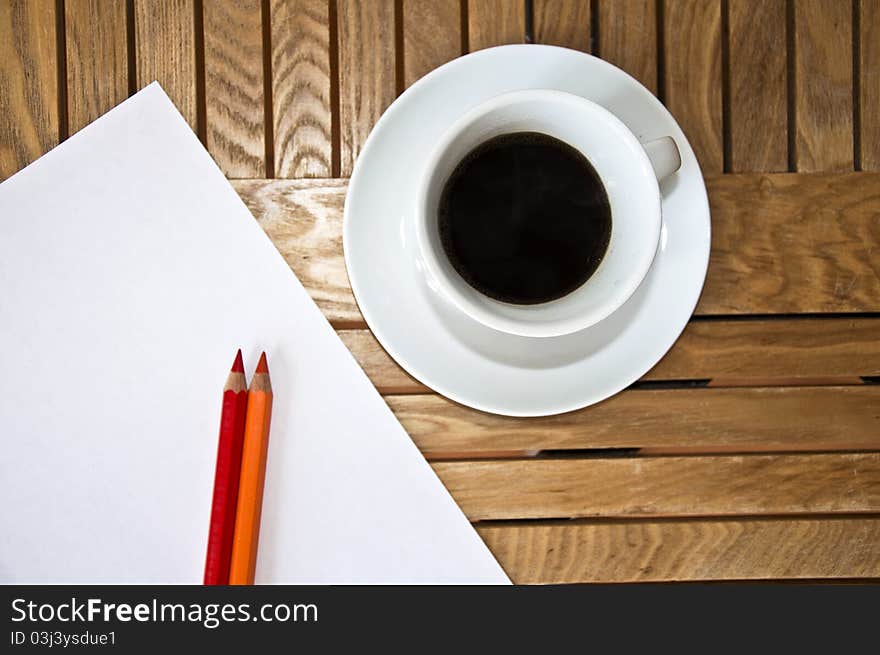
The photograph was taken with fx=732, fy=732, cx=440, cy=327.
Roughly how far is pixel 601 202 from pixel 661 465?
19 centimetres

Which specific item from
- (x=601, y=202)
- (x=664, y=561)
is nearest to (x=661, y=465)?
(x=664, y=561)

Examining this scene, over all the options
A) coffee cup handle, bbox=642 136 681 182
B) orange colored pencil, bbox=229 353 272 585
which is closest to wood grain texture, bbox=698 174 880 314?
coffee cup handle, bbox=642 136 681 182

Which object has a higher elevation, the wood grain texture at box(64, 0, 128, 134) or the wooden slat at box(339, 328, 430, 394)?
the wood grain texture at box(64, 0, 128, 134)

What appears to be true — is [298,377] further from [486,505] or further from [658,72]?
[658,72]

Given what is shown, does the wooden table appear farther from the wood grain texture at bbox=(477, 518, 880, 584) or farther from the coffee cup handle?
the coffee cup handle

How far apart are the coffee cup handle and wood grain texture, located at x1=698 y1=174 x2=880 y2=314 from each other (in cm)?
11

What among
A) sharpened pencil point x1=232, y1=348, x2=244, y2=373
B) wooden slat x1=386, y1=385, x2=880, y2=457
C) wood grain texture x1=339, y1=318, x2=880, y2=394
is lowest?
wooden slat x1=386, y1=385, x2=880, y2=457

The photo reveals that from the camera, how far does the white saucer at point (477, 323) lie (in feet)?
1.52

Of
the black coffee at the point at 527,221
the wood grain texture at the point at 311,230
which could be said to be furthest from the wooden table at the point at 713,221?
the black coffee at the point at 527,221

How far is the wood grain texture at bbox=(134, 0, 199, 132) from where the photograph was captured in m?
0.51

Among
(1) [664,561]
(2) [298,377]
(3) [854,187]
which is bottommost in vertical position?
(1) [664,561]

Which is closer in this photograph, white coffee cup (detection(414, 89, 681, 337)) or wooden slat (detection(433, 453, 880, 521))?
white coffee cup (detection(414, 89, 681, 337))

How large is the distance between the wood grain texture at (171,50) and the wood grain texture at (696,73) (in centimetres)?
33

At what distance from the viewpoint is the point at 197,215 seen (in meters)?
0.51
